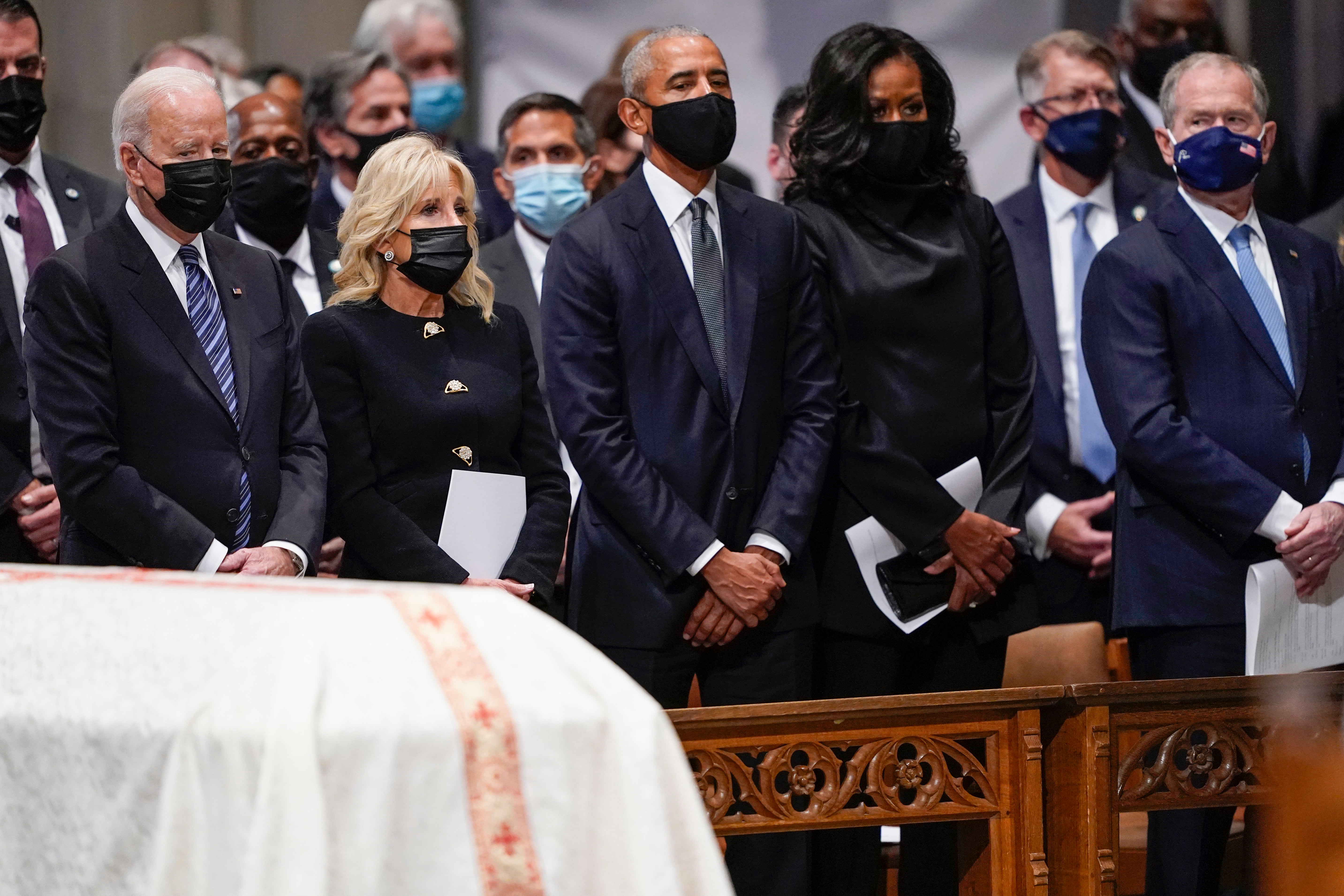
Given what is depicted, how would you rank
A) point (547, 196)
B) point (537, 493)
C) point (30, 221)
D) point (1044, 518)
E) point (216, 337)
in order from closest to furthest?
point (216, 337) < point (537, 493) < point (30, 221) < point (1044, 518) < point (547, 196)

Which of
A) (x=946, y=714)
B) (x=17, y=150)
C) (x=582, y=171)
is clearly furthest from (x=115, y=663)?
(x=582, y=171)

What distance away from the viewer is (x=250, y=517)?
3223 mm

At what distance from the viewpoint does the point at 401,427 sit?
3357 mm

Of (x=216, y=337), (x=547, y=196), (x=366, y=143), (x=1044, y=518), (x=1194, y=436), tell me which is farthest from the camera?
(x=366, y=143)

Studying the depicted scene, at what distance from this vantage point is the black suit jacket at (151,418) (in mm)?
3051

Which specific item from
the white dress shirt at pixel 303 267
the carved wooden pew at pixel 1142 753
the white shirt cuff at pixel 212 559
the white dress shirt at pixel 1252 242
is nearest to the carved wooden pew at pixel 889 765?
the carved wooden pew at pixel 1142 753

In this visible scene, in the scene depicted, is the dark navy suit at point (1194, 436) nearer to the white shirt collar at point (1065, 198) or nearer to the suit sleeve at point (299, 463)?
the white shirt collar at point (1065, 198)

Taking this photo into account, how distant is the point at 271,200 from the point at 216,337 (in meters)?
1.13

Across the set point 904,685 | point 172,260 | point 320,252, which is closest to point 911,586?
point 904,685

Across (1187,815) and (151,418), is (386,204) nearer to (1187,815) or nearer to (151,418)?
(151,418)

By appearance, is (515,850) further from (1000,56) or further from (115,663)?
(1000,56)

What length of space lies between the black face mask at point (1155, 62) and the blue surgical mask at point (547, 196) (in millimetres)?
1983

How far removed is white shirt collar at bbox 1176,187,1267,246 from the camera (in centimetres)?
381

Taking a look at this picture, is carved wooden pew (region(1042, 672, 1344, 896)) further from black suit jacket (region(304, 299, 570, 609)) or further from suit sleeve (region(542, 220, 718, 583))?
black suit jacket (region(304, 299, 570, 609))
